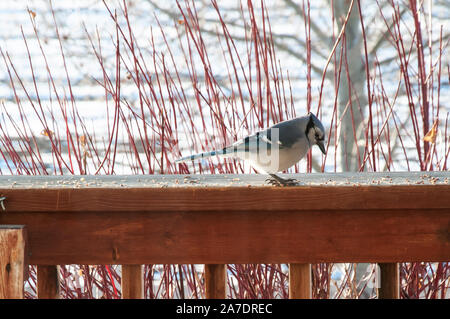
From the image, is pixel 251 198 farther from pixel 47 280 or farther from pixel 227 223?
pixel 47 280

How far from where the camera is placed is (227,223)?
3.06 ft

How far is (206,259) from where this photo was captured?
94 centimetres

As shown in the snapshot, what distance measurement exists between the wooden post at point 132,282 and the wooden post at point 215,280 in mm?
118

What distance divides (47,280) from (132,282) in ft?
0.51

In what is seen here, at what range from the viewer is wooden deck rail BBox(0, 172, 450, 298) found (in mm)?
918

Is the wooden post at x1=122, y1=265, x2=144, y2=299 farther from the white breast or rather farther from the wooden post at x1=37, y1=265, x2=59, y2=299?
the white breast

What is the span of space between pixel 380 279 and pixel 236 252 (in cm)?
27

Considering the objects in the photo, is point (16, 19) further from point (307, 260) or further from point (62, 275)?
point (307, 260)

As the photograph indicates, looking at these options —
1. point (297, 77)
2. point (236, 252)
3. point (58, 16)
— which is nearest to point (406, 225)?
point (236, 252)

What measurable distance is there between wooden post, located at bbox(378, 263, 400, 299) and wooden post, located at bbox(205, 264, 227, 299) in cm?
28

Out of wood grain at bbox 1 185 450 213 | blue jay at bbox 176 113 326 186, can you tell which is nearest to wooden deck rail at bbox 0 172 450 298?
wood grain at bbox 1 185 450 213

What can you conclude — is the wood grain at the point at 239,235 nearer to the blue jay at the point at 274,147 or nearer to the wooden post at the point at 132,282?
the wooden post at the point at 132,282

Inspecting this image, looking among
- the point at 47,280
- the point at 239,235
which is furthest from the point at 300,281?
the point at 47,280

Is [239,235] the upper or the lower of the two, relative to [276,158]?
lower
